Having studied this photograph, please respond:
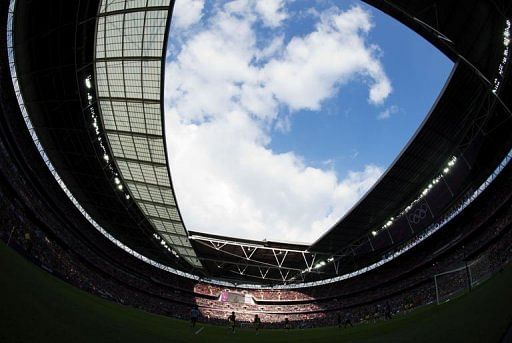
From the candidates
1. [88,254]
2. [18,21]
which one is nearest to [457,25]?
[18,21]

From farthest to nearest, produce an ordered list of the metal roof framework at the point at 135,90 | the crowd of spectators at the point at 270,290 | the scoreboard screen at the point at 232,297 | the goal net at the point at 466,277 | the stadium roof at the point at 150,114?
the scoreboard screen at the point at 232,297
the crowd of spectators at the point at 270,290
the stadium roof at the point at 150,114
the metal roof framework at the point at 135,90
the goal net at the point at 466,277

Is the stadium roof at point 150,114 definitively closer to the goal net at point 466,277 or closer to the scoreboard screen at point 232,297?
the goal net at point 466,277

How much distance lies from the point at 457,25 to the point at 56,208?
38.8 m

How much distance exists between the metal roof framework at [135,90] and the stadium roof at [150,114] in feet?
0.27

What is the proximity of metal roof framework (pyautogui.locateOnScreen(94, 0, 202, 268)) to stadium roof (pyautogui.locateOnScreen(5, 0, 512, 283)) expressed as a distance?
0.08 meters

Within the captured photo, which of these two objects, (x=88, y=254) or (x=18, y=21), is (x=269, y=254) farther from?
(x=18, y=21)

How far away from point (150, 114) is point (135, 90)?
1898 millimetres

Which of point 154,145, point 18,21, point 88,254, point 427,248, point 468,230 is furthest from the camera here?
point 88,254

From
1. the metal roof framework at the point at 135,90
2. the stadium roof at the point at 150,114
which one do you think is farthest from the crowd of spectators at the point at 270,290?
the metal roof framework at the point at 135,90

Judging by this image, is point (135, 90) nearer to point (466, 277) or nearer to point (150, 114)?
point (150, 114)

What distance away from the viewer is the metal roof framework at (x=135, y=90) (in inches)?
778

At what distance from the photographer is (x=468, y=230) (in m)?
33.8

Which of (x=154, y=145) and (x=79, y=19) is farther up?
(x=79, y=19)

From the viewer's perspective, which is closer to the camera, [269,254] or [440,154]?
[440,154]
